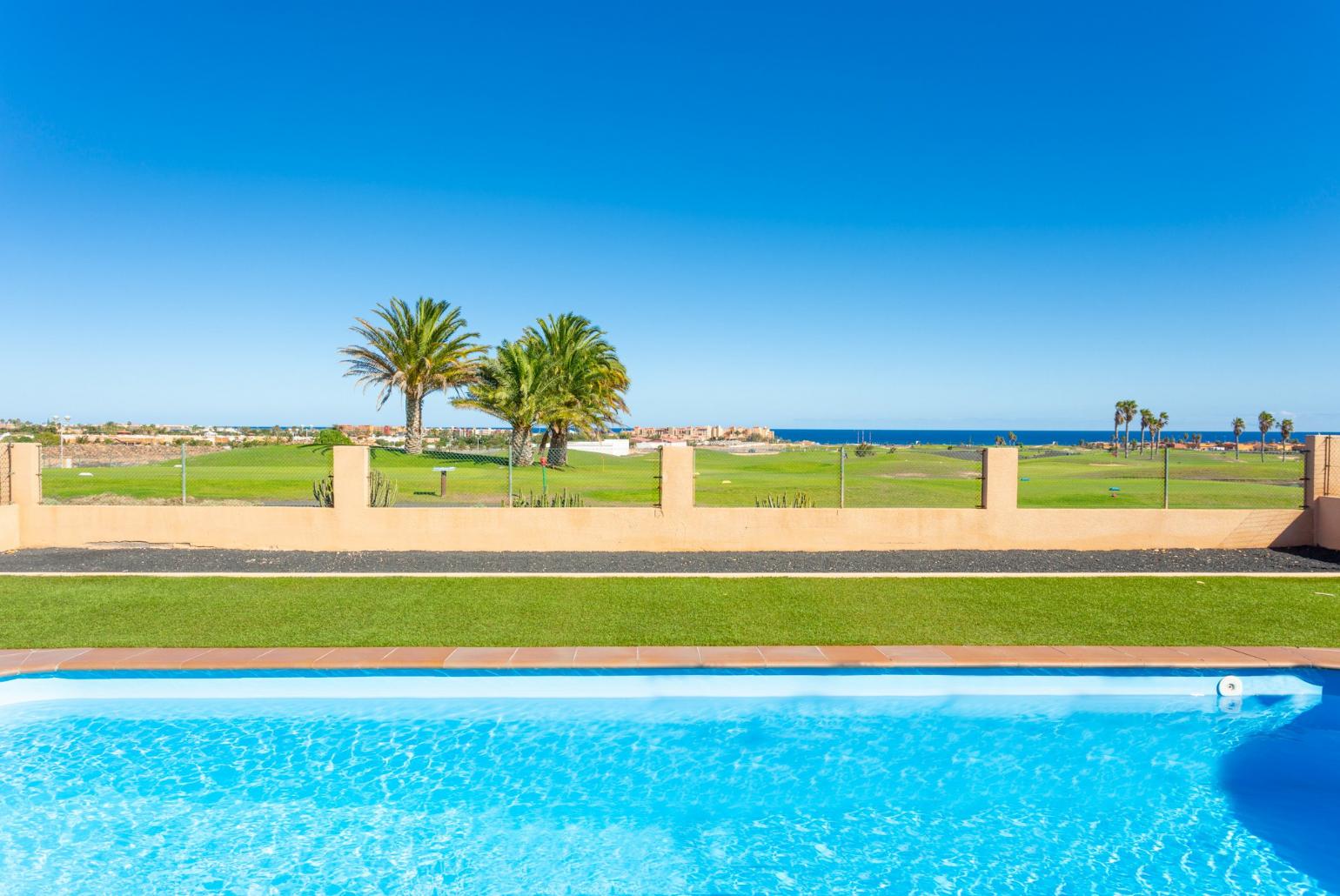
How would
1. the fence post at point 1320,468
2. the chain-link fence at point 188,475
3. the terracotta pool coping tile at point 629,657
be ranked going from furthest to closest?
the chain-link fence at point 188,475 < the fence post at point 1320,468 < the terracotta pool coping tile at point 629,657

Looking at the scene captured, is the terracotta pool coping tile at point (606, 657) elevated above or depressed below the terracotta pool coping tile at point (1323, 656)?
below

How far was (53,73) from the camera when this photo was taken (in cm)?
1495

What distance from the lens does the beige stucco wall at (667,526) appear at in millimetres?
11539

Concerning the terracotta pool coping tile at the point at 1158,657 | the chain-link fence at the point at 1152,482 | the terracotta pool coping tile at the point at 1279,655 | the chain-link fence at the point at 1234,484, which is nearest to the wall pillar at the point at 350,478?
the terracotta pool coping tile at the point at 1158,657

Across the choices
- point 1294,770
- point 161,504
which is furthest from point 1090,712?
point 161,504

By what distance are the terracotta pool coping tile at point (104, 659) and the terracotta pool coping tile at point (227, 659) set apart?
0.43 m

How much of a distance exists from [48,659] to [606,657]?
15.6 feet

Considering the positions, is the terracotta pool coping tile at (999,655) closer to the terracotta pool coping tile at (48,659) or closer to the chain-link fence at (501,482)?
the chain-link fence at (501,482)

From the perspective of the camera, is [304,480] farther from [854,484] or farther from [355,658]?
[854,484]

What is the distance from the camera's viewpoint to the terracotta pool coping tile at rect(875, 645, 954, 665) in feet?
20.0

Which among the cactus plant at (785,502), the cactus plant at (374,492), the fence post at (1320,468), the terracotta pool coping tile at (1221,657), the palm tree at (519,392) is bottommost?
the terracotta pool coping tile at (1221,657)

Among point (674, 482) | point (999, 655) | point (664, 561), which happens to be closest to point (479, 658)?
point (999, 655)

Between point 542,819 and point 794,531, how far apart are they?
7632mm

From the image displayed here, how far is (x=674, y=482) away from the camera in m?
11.7
